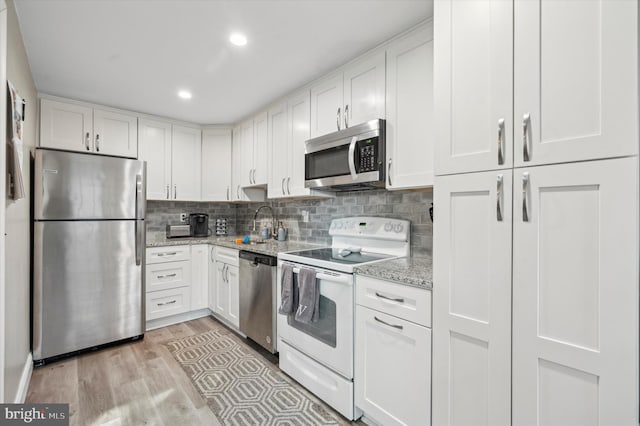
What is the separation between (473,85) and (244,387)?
2.28 meters

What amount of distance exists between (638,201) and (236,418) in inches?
83.4

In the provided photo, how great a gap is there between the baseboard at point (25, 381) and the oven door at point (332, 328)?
1719mm

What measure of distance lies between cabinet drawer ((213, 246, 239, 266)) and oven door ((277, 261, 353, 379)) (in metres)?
1.07

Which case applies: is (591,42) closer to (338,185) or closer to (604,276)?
(604,276)

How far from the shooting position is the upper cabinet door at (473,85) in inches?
45.4

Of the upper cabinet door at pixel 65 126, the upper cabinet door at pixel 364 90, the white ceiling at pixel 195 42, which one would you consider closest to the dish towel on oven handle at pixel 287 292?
the upper cabinet door at pixel 364 90

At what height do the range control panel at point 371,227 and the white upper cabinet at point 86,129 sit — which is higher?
the white upper cabinet at point 86,129

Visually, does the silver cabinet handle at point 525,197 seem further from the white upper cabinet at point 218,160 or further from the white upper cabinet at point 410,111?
the white upper cabinet at point 218,160

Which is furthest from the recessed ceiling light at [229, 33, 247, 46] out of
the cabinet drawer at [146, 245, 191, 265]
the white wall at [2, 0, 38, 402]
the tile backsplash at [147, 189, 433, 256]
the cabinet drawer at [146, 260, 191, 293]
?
the cabinet drawer at [146, 260, 191, 293]

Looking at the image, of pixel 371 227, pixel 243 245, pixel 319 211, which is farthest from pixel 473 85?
pixel 243 245

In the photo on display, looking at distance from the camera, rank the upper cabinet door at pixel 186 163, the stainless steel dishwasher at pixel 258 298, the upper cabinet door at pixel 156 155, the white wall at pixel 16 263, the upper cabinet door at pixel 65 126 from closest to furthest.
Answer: the white wall at pixel 16 263 → the stainless steel dishwasher at pixel 258 298 → the upper cabinet door at pixel 65 126 → the upper cabinet door at pixel 156 155 → the upper cabinet door at pixel 186 163

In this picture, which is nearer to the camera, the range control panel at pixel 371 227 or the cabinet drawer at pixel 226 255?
the range control panel at pixel 371 227

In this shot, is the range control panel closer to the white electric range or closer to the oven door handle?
the white electric range

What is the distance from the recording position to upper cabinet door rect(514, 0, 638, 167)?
0.90 meters
